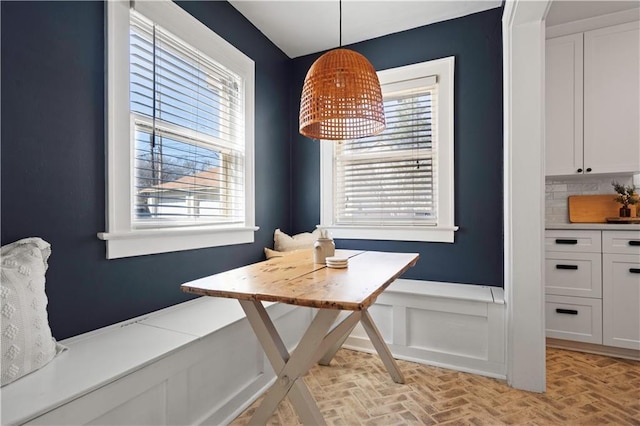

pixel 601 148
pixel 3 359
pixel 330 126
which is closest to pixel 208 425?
pixel 3 359

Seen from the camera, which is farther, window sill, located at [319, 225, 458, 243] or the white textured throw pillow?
window sill, located at [319, 225, 458, 243]

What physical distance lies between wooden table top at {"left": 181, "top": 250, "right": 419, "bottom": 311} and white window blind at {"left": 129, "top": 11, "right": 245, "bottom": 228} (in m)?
0.75

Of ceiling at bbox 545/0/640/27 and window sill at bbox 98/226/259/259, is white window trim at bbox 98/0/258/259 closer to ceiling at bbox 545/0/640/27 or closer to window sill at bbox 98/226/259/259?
window sill at bbox 98/226/259/259

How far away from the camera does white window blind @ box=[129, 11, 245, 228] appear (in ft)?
6.25

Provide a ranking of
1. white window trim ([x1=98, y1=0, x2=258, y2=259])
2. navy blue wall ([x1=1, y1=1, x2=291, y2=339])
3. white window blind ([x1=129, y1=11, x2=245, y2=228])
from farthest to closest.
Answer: white window blind ([x1=129, y1=11, x2=245, y2=228])
white window trim ([x1=98, y1=0, x2=258, y2=259])
navy blue wall ([x1=1, y1=1, x2=291, y2=339])

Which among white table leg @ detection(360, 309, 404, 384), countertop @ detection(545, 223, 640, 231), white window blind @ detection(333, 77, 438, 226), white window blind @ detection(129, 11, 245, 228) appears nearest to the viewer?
white window blind @ detection(129, 11, 245, 228)

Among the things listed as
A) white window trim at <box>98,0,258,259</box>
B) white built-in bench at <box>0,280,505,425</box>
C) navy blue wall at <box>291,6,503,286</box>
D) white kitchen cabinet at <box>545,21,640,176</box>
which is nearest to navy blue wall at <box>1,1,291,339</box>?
white window trim at <box>98,0,258,259</box>

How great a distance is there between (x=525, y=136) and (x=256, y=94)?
6.94 ft

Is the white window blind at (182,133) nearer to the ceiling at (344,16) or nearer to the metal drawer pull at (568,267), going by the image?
the ceiling at (344,16)

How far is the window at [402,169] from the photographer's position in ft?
9.19

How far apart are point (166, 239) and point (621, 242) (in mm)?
3288

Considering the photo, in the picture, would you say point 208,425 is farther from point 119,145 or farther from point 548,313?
point 548,313

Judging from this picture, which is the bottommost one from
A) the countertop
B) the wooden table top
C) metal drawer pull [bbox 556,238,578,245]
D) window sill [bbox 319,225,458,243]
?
the wooden table top

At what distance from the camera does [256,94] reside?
290 cm
